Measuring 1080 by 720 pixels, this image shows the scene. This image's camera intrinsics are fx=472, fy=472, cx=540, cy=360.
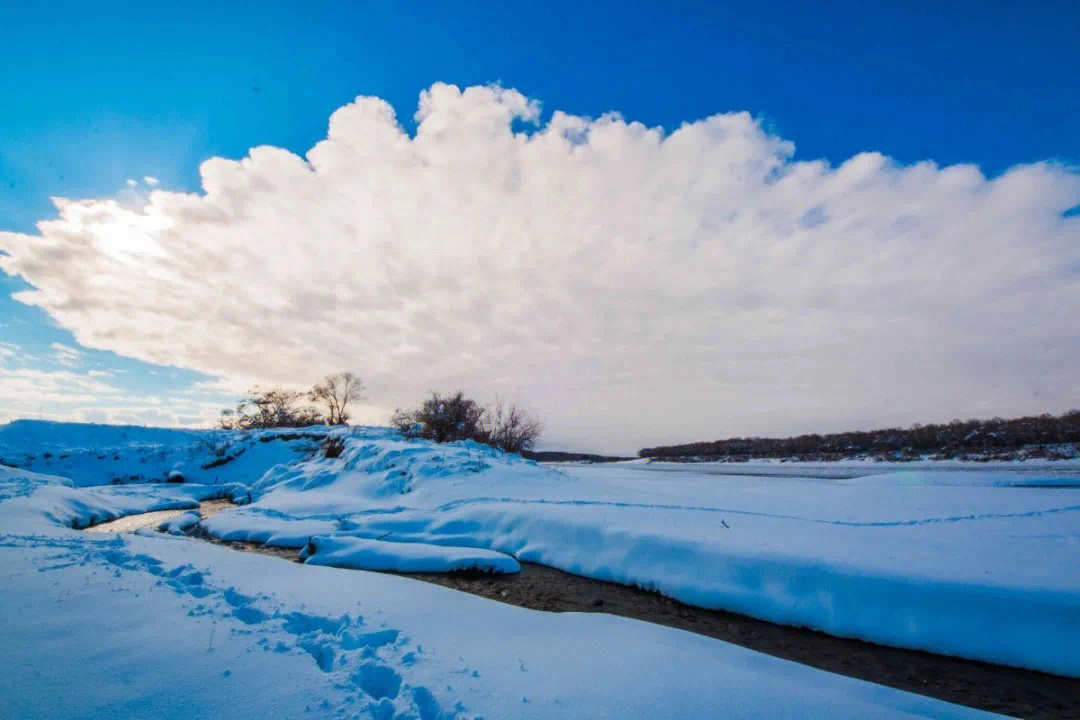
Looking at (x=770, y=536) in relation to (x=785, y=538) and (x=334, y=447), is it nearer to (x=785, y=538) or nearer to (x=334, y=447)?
(x=785, y=538)

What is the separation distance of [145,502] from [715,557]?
12883 mm

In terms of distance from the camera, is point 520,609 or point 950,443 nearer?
point 520,609

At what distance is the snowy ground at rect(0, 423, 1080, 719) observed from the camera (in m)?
2.35

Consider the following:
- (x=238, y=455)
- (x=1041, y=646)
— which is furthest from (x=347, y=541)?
(x=238, y=455)

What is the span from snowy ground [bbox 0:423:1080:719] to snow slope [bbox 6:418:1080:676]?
24mm

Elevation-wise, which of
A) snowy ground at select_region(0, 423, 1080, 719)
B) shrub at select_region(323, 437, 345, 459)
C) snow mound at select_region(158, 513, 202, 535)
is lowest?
snow mound at select_region(158, 513, 202, 535)

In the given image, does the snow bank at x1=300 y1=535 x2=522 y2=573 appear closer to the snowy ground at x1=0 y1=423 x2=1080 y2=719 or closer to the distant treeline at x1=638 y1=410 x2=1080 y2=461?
the snowy ground at x1=0 y1=423 x2=1080 y2=719

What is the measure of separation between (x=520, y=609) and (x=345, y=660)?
1.65 meters

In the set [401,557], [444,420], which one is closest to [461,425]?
[444,420]

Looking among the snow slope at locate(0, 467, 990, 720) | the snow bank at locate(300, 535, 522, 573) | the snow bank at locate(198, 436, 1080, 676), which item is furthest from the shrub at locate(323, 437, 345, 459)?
the snow slope at locate(0, 467, 990, 720)

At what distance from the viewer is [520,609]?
402 centimetres

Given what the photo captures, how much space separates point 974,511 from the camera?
6.74 m

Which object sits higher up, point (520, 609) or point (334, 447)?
point (334, 447)

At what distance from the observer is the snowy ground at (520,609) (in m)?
2.35
